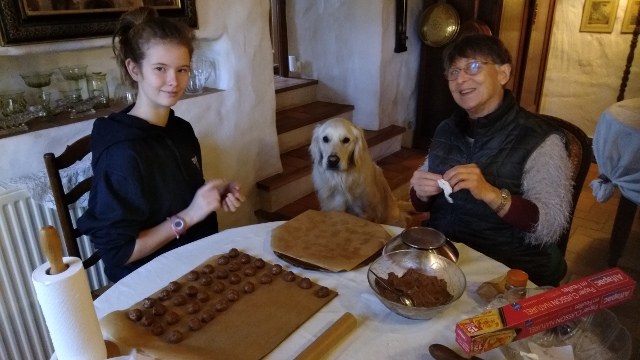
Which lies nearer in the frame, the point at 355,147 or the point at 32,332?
the point at 32,332

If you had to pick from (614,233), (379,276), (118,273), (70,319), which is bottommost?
(614,233)

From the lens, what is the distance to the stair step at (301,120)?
3.08 metres

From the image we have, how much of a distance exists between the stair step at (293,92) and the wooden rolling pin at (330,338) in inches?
102

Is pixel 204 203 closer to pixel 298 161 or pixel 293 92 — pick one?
pixel 298 161

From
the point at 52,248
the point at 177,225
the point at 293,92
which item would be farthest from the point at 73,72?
the point at 293,92

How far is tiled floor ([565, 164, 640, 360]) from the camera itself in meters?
2.13

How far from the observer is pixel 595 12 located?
4031 millimetres

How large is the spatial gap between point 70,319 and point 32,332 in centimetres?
118

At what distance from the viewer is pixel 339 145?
223 centimetres

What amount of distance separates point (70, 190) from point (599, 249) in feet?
8.91

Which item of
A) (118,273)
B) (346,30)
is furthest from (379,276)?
(346,30)

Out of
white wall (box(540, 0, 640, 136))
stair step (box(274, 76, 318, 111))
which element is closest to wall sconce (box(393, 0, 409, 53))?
stair step (box(274, 76, 318, 111))

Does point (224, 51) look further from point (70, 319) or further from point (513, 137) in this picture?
point (70, 319)

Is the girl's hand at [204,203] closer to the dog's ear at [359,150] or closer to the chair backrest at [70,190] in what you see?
the chair backrest at [70,190]
